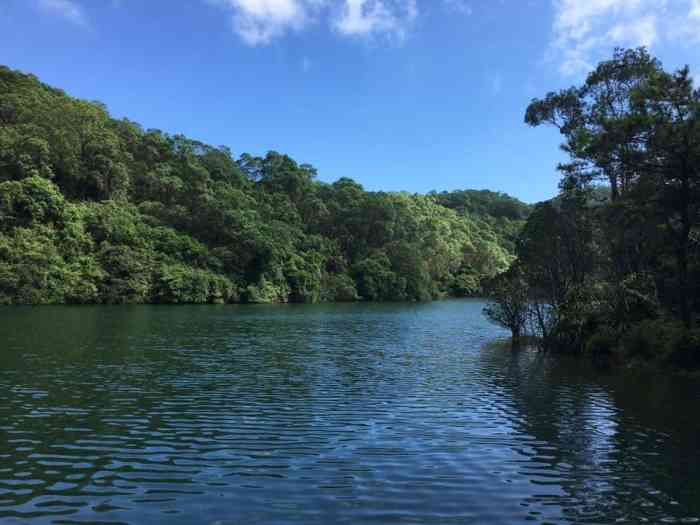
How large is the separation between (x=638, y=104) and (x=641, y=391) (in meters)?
10.7

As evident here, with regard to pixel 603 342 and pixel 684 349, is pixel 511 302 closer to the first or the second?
pixel 603 342

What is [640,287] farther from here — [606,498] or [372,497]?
[372,497]

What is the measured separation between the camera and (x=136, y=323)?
140 feet

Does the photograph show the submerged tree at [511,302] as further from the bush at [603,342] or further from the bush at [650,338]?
the bush at [650,338]

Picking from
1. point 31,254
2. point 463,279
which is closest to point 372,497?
point 31,254

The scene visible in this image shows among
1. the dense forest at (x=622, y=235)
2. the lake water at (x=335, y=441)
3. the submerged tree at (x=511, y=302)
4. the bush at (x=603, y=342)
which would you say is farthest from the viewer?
the submerged tree at (x=511, y=302)

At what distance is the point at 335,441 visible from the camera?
12859mm

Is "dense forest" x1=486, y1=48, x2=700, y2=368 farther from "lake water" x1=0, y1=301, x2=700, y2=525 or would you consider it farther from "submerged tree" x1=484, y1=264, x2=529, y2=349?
"lake water" x1=0, y1=301, x2=700, y2=525

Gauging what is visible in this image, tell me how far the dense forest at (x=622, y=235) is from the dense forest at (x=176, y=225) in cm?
5468

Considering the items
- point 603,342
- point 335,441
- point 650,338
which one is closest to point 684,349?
point 650,338

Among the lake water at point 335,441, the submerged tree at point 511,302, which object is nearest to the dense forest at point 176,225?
the lake water at point 335,441

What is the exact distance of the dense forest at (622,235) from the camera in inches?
850

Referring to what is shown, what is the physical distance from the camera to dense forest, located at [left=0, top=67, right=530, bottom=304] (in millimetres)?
71562

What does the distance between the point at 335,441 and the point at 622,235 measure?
831 inches
